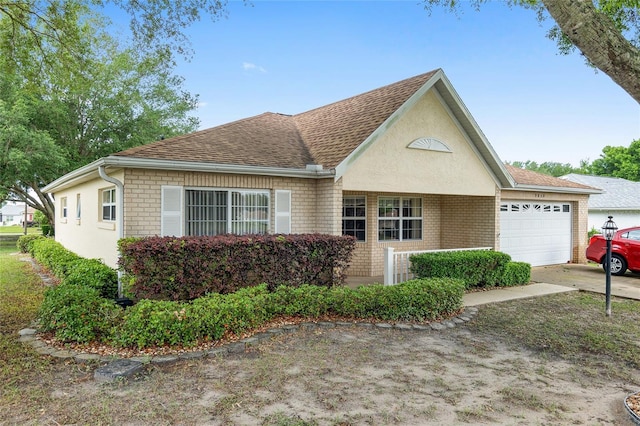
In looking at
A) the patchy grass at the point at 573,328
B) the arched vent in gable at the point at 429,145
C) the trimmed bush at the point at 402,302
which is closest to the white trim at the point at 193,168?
the arched vent in gable at the point at 429,145

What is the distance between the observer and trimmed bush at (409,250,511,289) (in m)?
9.88

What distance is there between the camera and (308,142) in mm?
12070

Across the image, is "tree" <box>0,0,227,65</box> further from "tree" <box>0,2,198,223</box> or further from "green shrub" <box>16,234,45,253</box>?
"green shrub" <box>16,234,45,253</box>

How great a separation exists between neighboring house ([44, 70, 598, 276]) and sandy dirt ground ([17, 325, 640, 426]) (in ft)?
13.5

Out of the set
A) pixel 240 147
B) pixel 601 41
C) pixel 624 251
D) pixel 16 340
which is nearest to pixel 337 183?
pixel 240 147

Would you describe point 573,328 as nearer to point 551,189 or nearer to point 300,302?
point 300,302

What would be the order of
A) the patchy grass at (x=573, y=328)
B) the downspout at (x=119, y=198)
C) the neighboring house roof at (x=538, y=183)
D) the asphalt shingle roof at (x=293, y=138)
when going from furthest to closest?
the neighboring house roof at (x=538, y=183) < the asphalt shingle roof at (x=293, y=138) < the downspout at (x=119, y=198) < the patchy grass at (x=573, y=328)

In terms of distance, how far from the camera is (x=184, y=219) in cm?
875

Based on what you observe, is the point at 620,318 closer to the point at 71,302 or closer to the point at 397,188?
the point at 397,188

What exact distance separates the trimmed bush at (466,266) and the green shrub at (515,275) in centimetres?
16

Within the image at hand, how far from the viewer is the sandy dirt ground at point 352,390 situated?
398cm

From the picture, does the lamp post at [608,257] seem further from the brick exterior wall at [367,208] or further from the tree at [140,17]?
the tree at [140,17]

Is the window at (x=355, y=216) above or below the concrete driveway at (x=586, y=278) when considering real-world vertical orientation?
above

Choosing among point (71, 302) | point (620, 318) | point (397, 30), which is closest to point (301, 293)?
point (71, 302)
